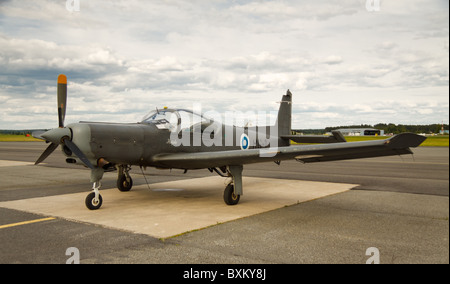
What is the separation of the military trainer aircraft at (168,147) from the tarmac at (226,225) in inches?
36.6

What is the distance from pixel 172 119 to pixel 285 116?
5.51 meters

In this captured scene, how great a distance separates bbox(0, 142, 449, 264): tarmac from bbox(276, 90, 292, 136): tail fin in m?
2.70

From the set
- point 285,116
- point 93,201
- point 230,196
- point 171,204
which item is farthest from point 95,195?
point 285,116

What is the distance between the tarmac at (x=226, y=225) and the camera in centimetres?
459

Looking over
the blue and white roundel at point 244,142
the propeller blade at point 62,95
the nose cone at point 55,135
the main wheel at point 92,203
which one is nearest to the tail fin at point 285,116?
the blue and white roundel at point 244,142

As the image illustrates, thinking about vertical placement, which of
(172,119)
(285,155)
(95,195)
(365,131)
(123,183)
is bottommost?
(123,183)

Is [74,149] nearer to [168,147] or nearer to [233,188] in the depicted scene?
[168,147]

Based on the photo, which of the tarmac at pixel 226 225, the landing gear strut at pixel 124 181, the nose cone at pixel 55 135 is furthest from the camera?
the landing gear strut at pixel 124 181

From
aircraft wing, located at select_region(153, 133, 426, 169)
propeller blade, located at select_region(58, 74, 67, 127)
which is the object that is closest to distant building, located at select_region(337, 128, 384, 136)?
aircraft wing, located at select_region(153, 133, 426, 169)

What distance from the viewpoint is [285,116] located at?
1285 cm

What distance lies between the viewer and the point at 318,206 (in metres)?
8.07

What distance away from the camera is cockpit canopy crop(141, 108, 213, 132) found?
8.56 meters

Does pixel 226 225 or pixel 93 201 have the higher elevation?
pixel 93 201

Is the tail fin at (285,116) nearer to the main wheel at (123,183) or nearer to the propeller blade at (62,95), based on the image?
the main wheel at (123,183)
